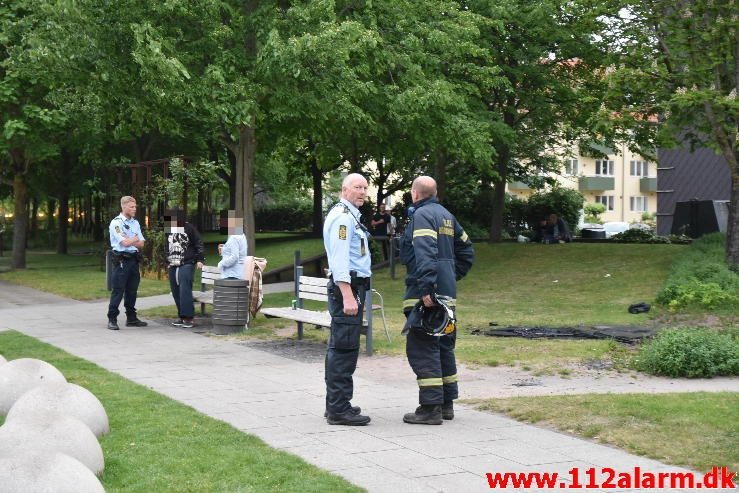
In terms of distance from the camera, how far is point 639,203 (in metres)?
87.3

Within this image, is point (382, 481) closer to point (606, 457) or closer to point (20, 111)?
point (606, 457)

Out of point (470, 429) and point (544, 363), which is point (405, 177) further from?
point (470, 429)

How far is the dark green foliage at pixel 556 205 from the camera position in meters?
36.3

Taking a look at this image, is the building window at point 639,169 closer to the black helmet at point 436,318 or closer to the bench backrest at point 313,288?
the bench backrest at point 313,288

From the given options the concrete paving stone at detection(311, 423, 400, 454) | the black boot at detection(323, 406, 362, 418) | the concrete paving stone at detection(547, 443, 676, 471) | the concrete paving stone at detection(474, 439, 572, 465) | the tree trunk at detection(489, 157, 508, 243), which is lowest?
the concrete paving stone at detection(311, 423, 400, 454)

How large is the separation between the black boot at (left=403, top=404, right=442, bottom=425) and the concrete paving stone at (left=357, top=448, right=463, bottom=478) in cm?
88

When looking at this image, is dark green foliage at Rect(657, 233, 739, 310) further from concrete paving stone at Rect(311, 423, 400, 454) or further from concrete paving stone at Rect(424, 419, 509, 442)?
concrete paving stone at Rect(311, 423, 400, 454)

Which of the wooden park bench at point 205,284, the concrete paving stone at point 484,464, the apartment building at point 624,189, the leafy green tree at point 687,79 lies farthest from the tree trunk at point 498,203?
the apartment building at point 624,189

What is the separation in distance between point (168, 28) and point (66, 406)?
11828 mm

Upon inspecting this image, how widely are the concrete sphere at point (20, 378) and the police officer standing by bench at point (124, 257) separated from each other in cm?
659

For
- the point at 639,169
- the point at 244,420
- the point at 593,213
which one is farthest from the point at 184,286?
the point at 639,169

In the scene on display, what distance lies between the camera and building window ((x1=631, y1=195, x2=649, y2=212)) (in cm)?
8698

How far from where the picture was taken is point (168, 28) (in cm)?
1728

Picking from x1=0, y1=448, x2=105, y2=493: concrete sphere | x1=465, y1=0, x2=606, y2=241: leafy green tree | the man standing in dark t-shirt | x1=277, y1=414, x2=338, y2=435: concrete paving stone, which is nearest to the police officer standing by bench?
x1=277, y1=414, x2=338, y2=435: concrete paving stone
